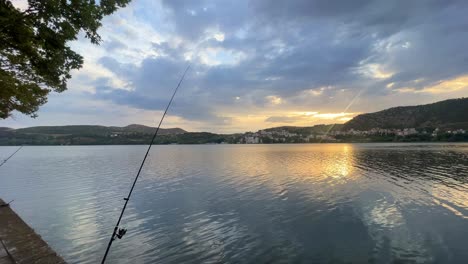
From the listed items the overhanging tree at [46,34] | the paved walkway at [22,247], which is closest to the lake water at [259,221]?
the paved walkway at [22,247]

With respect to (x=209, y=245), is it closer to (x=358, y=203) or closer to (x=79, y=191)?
(x=358, y=203)

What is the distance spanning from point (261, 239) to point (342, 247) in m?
4.70

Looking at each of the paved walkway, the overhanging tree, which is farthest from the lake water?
the overhanging tree

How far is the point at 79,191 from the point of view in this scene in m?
34.1

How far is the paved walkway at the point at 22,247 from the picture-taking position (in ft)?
34.8

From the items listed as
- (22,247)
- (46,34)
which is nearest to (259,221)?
(22,247)

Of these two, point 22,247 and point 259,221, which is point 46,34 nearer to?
point 22,247

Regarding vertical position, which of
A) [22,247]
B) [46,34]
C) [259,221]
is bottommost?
[259,221]

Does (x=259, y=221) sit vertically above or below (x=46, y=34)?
below

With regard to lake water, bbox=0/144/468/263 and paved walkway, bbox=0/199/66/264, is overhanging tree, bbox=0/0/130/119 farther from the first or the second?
lake water, bbox=0/144/468/263

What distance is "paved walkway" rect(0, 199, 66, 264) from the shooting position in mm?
10617

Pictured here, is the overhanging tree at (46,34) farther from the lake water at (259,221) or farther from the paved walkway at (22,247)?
the lake water at (259,221)

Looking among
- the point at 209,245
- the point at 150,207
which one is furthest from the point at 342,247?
the point at 150,207

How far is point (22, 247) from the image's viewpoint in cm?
1208
